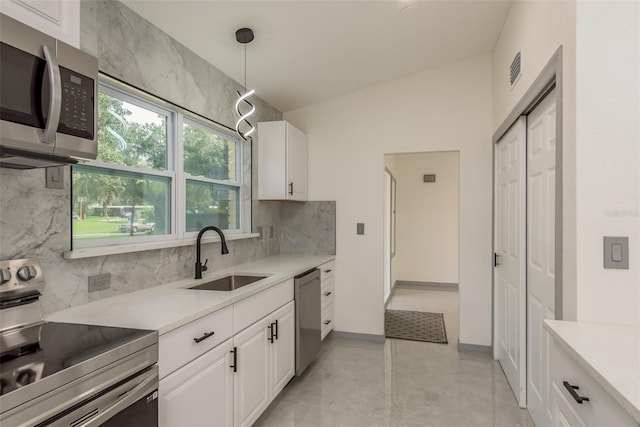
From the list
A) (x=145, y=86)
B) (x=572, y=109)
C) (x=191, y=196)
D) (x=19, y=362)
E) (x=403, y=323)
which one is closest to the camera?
(x=19, y=362)

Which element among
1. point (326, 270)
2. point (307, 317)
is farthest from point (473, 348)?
point (307, 317)

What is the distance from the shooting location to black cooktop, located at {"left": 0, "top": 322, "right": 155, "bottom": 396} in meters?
0.94

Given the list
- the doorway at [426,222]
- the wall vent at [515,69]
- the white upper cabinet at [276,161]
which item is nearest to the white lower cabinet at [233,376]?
the white upper cabinet at [276,161]

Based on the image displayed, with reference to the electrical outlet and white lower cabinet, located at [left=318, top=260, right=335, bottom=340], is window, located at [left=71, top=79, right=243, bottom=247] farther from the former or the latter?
white lower cabinet, located at [left=318, top=260, right=335, bottom=340]

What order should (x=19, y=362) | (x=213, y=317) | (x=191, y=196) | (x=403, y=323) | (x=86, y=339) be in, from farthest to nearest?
(x=403, y=323) → (x=191, y=196) → (x=213, y=317) → (x=86, y=339) → (x=19, y=362)

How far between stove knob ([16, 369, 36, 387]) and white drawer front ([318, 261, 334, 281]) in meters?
2.64

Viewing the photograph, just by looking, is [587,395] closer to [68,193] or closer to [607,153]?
[607,153]

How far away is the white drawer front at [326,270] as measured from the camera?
140 inches

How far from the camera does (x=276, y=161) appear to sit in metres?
3.57

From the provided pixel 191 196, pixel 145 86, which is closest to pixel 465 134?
pixel 191 196

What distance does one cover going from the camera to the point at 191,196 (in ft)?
8.91

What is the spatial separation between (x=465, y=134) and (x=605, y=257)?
2.42 meters

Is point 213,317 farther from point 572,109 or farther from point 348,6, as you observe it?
point 348,6

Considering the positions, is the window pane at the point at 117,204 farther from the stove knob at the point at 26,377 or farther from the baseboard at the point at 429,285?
the baseboard at the point at 429,285
